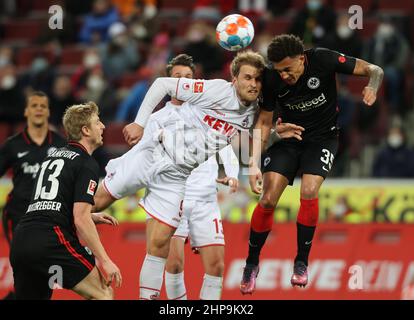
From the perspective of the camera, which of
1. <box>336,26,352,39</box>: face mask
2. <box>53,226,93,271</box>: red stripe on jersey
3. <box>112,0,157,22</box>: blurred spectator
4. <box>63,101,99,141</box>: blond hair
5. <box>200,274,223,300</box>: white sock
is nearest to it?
<box>53,226,93,271</box>: red stripe on jersey

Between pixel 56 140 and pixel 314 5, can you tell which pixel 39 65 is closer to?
pixel 314 5

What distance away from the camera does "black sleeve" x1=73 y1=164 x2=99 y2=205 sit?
8.12 meters

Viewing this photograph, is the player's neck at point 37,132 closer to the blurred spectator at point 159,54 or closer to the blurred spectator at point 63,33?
the blurred spectator at point 159,54

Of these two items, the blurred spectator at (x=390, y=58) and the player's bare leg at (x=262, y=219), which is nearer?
the player's bare leg at (x=262, y=219)

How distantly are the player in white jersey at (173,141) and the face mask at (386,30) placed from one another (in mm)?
6901

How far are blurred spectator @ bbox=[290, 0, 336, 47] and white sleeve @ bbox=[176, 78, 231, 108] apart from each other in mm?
6799

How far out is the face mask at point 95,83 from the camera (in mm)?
17078

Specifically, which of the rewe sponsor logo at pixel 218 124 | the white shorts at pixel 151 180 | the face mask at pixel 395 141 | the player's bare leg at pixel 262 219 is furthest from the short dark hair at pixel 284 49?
the face mask at pixel 395 141

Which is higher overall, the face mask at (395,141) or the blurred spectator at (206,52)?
the blurred spectator at (206,52)

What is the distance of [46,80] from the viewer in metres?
17.3

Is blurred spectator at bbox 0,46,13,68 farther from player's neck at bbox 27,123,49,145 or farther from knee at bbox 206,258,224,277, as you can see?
knee at bbox 206,258,224,277

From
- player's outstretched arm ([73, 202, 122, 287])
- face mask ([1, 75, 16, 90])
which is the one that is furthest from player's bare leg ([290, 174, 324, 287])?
face mask ([1, 75, 16, 90])
